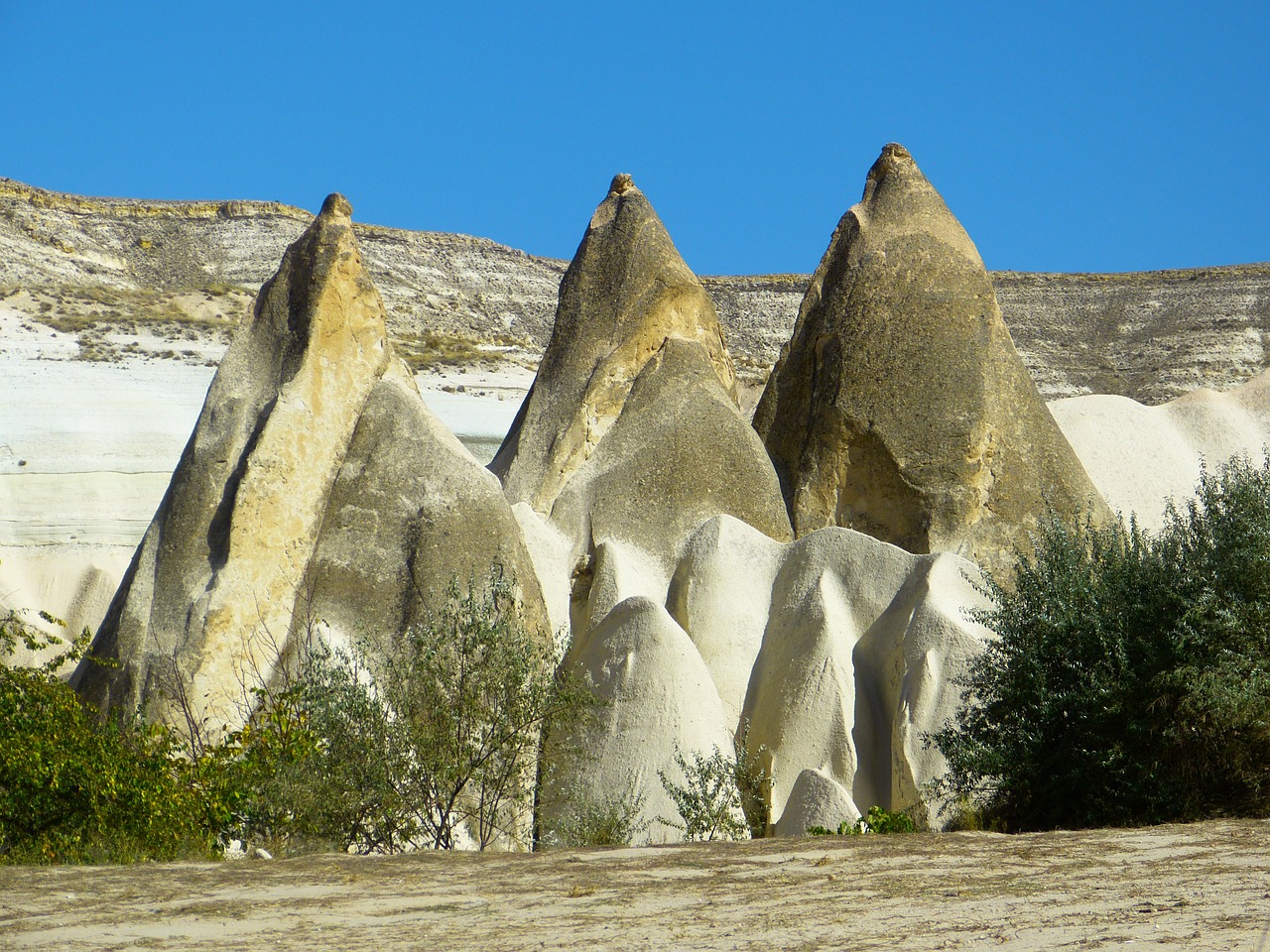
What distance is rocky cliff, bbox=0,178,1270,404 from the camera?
151 ft

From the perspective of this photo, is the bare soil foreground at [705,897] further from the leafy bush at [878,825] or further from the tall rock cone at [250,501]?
the tall rock cone at [250,501]

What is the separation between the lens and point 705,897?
7.17 metres

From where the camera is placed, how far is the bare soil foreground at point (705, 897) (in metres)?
6.32

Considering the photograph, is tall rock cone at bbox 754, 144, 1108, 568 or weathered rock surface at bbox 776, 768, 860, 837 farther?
tall rock cone at bbox 754, 144, 1108, 568

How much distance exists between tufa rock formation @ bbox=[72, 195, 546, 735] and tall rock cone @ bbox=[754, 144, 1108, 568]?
4475mm

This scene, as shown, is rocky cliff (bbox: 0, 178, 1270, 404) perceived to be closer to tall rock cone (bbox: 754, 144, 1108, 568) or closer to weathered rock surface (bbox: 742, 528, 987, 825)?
tall rock cone (bbox: 754, 144, 1108, 568)

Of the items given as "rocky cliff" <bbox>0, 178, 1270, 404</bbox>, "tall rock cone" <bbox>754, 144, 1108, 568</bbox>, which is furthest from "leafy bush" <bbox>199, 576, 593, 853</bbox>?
"rocky cliff" <bbox>0, 178, 1270, 404</bbox>

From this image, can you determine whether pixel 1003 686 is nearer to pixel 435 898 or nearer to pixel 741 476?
pixel 435 898

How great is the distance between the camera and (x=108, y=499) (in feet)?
92.3

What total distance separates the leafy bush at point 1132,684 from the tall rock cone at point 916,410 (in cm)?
512

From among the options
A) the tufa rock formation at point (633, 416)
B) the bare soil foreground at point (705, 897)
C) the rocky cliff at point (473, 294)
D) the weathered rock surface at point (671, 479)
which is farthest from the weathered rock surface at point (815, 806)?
the rocky cliff at point (473, 294)

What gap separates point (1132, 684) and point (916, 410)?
6969 mm

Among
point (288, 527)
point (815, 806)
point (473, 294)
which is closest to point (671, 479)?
point (288, 527)

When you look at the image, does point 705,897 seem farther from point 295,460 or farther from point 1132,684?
point 295,460
